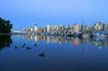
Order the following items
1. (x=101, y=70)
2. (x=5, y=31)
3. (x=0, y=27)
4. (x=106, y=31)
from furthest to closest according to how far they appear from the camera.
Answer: (x=106, y=31) < (x=5, y=31) < (x=0, y=27) < (x=101, y=70)

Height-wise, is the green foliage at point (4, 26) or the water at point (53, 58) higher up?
the green foliage at point (4, 26)

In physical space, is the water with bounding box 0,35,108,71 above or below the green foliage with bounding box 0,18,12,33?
below

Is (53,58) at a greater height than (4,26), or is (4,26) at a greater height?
(4,26)

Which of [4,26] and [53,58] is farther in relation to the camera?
[4,26]

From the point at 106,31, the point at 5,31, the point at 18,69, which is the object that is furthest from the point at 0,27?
the point at 18,69

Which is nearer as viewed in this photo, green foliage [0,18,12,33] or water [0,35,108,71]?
water [0,35,108,71]

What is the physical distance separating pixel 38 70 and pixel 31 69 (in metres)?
0.75

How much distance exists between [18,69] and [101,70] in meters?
6.08

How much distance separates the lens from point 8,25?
133 m

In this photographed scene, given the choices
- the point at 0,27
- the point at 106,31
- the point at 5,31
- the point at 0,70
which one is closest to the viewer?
the point at 0,70

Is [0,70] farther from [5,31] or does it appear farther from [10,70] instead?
[5,31]

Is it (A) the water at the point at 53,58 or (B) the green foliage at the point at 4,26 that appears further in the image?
(B) the green foliage at the point at 4,26

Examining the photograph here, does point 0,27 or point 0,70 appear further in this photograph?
point 0,27

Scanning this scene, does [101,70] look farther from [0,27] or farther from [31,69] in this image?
[0,27]
